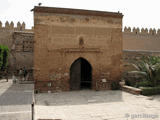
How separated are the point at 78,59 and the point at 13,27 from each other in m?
13.8

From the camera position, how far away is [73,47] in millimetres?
10062

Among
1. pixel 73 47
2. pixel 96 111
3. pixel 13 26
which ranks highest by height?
pixel 13 26

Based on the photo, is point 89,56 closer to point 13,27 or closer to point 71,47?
point 71,47

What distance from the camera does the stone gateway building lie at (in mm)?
9453

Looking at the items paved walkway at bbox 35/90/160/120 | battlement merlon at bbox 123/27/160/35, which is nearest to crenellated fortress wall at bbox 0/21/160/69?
battlement merlon at bbox 123/27/160/35

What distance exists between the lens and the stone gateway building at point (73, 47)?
31.0 ft

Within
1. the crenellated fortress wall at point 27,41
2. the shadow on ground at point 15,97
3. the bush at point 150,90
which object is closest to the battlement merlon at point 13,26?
the crenellated fortress wall at point 27,41

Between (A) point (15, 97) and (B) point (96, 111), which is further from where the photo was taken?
(A) point (15, 97)

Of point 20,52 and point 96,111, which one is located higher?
point 20,52

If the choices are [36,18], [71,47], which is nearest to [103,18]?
[71,47]

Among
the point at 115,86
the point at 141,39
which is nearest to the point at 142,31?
the point at 141,39

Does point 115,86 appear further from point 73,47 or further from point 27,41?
point 27,41

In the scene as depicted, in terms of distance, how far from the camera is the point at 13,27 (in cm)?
2067

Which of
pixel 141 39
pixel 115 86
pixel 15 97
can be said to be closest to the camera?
pixel 15 97
